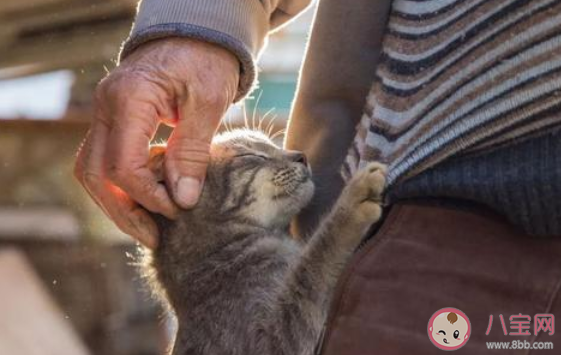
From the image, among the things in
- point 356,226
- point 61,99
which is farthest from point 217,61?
point 61,99

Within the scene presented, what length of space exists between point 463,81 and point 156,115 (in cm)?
43

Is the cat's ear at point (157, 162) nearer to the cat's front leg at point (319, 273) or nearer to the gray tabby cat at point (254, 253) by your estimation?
the gray tabby cat at point (254, 253)

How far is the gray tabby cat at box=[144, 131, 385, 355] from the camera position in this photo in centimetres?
130

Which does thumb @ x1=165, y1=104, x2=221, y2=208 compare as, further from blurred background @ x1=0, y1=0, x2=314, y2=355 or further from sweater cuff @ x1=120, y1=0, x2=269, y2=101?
blurred background @ x1=0, y1=0, x2=314, y2=355

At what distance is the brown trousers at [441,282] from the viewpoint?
104 centimetres

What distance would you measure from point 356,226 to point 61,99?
2.17 meters

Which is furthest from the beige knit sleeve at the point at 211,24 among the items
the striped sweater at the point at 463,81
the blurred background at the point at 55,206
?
the blurred background at the point at 55,206

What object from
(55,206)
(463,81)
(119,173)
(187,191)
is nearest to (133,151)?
(119,173)

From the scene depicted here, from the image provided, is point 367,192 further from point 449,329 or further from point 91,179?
point 91,179

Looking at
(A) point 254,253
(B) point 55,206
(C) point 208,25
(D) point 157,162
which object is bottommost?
(B) point 55,206

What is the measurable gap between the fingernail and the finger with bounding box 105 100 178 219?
4 cm

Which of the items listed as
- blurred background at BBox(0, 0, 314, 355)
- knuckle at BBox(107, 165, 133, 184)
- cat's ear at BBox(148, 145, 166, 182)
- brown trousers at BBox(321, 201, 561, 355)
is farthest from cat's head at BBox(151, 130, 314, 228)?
blurred background at BBox(0, 0, 314, 355)

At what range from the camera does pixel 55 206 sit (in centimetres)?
331

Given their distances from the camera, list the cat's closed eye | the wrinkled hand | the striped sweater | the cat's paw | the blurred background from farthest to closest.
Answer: the blurred background
the cat's closed eye
the wrinkled hand
the cat's paw
the striped sweater
